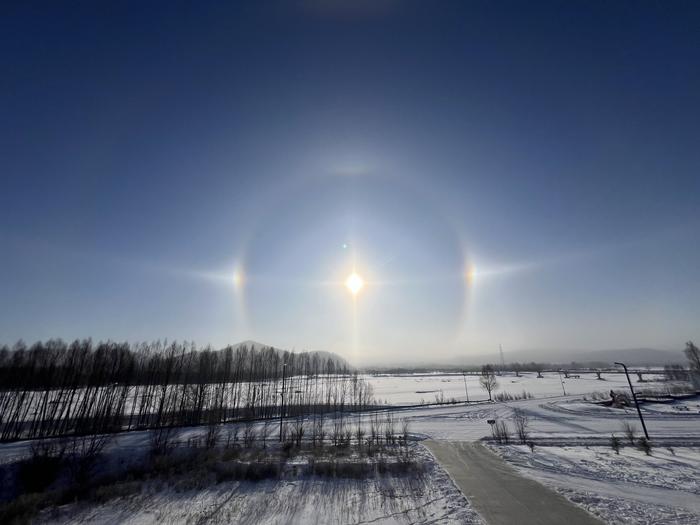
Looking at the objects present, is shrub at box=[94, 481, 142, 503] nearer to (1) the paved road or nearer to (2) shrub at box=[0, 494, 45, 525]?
(2) shrub at box=[0, 494, 45, 525]

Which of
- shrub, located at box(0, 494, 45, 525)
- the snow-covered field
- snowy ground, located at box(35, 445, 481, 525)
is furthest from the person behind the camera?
the snow-covered field

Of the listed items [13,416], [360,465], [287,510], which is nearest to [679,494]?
[360,465]

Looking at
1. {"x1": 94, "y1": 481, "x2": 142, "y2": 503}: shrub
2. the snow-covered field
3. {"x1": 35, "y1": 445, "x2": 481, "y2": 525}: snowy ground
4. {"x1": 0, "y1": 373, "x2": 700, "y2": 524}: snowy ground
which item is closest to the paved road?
{"x1": 0, "y1": 373, "x2": 700, "y2": 524}: snowy ground

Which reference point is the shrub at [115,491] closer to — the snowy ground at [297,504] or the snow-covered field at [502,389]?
the snowy ground at [297,504]

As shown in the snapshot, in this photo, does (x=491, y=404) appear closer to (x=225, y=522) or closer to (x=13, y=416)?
(x=225, y=522)

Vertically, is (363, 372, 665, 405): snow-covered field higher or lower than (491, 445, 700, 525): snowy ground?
lower

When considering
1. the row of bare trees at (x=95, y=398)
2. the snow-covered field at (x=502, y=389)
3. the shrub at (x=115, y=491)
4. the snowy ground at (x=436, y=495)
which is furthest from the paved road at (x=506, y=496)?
the snow-covered field at (x=502, y=389)

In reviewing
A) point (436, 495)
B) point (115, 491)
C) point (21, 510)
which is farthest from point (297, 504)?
point (21, 510)
